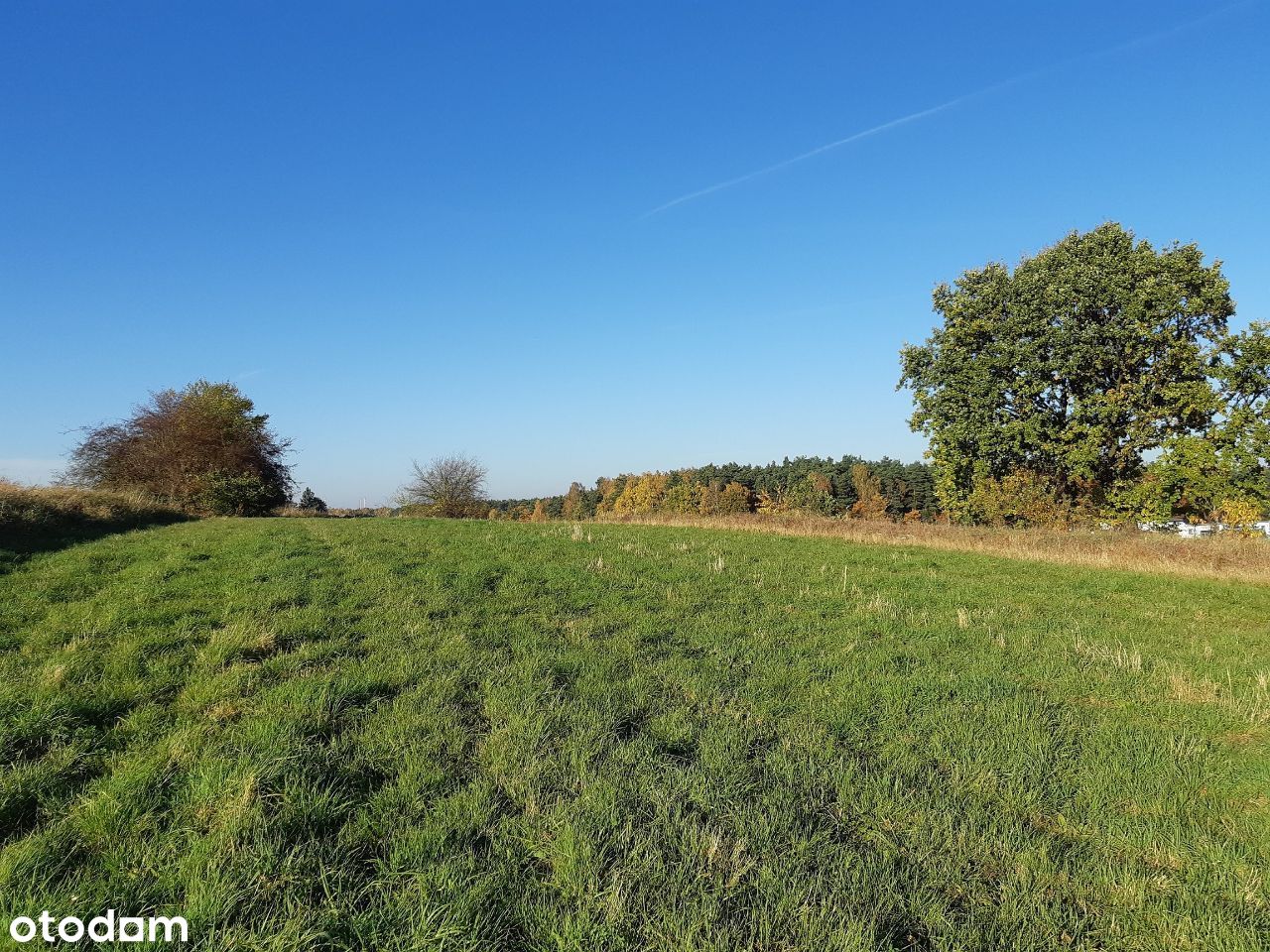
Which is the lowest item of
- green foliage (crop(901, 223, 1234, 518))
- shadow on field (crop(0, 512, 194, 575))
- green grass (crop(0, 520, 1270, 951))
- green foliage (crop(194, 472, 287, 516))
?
green grass (crop(0, 520, 1270, 951))

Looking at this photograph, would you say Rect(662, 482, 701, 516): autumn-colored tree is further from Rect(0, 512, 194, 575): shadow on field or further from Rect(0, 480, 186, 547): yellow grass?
Rect(0, 512, 194, 575): shadow on field

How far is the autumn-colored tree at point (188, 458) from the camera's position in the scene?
40.9 meters

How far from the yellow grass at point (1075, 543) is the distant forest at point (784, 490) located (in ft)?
157

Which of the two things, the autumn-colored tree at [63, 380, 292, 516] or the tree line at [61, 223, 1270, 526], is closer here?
the tree line at [61, 223, 1270, 526]

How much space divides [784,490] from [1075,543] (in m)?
93.4

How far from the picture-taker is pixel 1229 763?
5.02m

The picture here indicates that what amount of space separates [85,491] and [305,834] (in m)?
33.3

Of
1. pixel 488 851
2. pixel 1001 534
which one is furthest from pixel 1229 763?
pixel 1001 534

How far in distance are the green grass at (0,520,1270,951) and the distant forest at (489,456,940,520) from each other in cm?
6936

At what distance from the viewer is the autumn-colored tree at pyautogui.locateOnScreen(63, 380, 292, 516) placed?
40.9m

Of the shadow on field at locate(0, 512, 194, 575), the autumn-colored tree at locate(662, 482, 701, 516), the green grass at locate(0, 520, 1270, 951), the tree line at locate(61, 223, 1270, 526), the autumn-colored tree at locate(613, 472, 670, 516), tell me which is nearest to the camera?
the green grass at locate(0, 520, 1270, 951)

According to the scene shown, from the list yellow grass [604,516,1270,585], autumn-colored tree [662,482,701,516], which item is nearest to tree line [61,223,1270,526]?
yellow grass [604,516,1270,585]

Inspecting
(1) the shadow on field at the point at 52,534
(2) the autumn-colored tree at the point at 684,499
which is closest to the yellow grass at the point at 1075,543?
(1) the shadow on field at the point at 52,534

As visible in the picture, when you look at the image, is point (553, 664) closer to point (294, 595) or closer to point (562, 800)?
point (562, 800)
